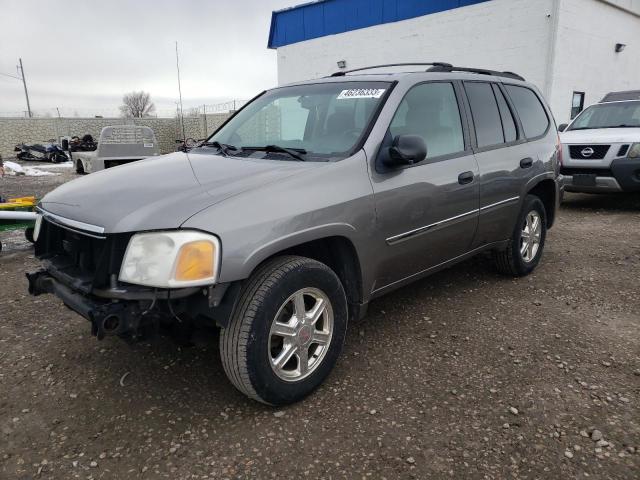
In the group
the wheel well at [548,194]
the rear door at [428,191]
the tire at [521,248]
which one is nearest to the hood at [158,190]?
the rear door at [428,191]

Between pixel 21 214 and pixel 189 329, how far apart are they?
376cm

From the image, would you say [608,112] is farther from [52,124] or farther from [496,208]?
[52,124]

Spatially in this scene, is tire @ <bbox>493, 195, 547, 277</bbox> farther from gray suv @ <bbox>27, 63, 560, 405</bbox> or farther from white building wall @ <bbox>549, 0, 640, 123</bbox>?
white building wall @ <bbox>549, 0, 640, 123</bbox>

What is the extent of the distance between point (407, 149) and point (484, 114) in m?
1.41

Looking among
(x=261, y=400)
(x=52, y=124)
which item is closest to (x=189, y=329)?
(x=261, y=400)

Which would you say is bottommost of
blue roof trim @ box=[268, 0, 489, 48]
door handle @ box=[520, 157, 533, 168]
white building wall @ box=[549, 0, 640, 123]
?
door handle @ box=[520, 157, 533, 168]

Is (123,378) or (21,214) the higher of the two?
(21,214)

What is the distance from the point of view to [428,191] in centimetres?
321

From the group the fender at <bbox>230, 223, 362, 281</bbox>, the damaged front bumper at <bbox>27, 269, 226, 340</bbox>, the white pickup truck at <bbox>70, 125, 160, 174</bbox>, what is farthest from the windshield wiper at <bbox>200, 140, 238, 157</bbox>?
the white pickup truck at <bbox>70, 125, 160, 174</bbox>

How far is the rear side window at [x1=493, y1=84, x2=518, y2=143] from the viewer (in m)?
4.09

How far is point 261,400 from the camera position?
8.20ft

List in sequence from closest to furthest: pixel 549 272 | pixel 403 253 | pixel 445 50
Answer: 1. pixel 403 253
2. pixel 549 272
3. pixel 445 50

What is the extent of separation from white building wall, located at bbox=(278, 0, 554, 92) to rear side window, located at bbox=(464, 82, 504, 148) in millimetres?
9425

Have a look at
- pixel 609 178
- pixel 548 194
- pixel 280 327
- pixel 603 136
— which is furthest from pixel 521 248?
pixel 603 136
